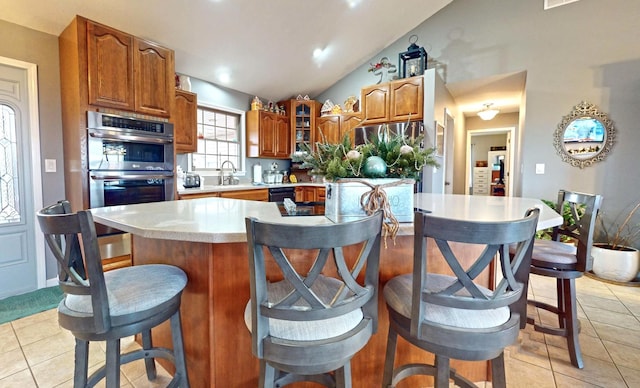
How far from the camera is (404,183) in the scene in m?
1.24

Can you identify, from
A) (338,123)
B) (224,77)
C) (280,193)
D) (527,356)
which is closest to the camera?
(527,356)

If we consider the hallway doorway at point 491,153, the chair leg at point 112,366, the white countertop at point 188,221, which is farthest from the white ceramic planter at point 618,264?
the hallway doorway at point 491,153

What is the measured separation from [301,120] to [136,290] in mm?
4493

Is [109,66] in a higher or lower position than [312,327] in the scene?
higher

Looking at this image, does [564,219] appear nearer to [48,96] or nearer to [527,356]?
[527,356]

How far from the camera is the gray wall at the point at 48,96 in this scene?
8.50 ft

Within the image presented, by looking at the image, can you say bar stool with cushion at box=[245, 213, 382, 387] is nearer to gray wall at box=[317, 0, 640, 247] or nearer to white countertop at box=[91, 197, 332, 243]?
white countertop at box=[91, 197, 332, 243]

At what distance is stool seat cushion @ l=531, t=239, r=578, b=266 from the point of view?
1693mm

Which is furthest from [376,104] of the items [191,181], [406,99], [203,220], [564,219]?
[203,220]

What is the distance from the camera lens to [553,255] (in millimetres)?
1748

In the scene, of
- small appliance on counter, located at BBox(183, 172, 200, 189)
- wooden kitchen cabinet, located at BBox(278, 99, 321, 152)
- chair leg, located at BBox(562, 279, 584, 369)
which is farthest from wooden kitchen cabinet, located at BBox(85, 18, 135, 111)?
chair leg, located at BBox(562, 279, 584, 369)

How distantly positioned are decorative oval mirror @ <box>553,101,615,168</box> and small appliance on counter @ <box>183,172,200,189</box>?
460 centimetres

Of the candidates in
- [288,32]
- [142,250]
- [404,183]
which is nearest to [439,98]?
[288,32]

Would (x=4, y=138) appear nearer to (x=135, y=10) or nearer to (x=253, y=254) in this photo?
(x=135, y=10)
